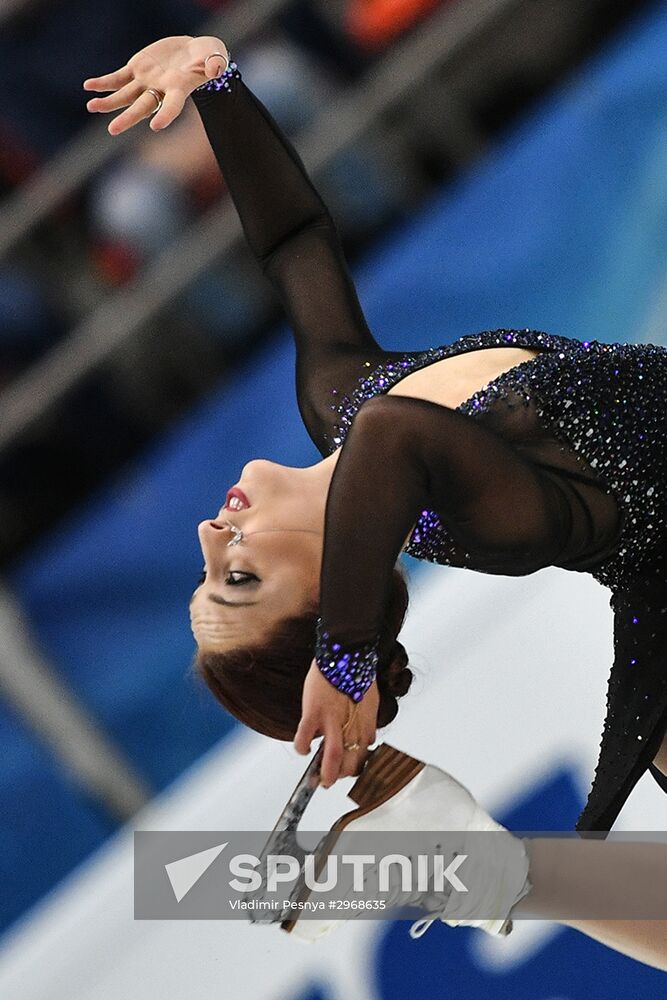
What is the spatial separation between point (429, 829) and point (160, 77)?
960mm

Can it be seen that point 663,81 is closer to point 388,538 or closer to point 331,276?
point 331,276

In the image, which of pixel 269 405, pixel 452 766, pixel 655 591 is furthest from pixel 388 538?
pixel 269 405

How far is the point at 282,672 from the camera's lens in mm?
1508

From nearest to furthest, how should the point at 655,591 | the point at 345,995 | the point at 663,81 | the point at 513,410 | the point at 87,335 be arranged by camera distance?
the point at 513,410 < the point at 655,591 < the point at 345,995 < the point at 87,335 < the point at 663,81

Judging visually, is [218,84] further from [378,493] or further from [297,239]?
[378,493]

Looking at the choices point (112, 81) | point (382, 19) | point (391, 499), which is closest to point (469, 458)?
point (391, 499)

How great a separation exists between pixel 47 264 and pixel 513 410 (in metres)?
1.73

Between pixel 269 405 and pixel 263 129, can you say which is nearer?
pixel 263 129

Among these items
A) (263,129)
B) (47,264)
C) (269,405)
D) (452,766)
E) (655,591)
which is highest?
(47,264)

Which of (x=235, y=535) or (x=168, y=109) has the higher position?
(x=168, y=109)

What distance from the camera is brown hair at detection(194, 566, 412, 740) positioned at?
1.50 meters

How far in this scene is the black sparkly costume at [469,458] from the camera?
131 centimetres

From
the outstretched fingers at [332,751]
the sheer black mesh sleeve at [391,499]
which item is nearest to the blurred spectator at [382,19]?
the sheer black mesh sleeve at [391,499]

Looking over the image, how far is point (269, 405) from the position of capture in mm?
2953
